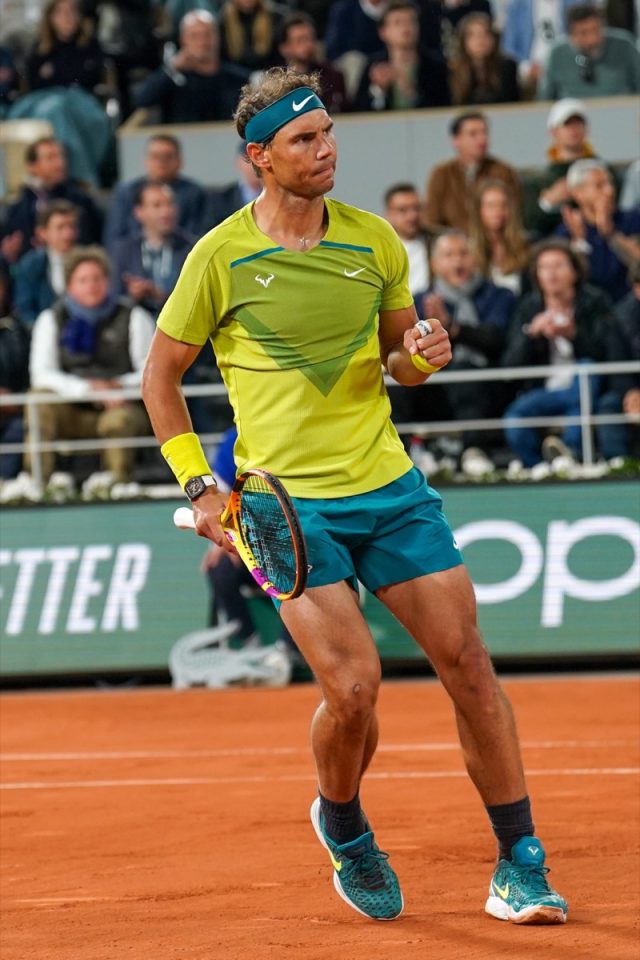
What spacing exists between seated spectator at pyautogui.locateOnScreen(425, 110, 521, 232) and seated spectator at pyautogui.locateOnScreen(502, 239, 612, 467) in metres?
1.36

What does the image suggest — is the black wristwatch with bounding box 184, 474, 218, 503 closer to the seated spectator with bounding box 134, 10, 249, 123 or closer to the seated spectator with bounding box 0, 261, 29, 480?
the seated spectator with bounding box 0, 261, 29, 480

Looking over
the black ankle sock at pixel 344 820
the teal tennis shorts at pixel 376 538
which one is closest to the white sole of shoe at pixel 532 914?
the black ankle sock at pixel 344 820

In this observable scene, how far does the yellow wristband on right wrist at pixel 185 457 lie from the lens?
17.9ft

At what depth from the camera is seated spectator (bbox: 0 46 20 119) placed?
17.9m

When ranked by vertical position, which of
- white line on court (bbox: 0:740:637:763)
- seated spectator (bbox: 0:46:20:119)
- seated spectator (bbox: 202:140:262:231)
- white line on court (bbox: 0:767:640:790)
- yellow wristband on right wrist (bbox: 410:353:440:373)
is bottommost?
white line on court (bbox: 0:740:637:763)

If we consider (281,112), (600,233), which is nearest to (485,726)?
(281,112)

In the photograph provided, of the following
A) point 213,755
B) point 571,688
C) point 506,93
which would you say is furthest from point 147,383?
point 506,93

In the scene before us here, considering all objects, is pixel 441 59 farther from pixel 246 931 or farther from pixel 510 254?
pixel 246 931

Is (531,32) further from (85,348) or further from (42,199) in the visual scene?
(85,348)

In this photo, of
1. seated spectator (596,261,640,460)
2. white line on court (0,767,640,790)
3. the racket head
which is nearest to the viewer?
the racket head

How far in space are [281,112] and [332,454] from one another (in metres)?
1.08

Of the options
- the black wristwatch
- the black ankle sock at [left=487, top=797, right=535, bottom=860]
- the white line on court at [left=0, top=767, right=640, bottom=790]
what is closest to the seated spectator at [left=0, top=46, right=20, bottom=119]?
the white line on court at [left=0, top=767, right=640, bottom=790]

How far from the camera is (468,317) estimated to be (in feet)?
44.9

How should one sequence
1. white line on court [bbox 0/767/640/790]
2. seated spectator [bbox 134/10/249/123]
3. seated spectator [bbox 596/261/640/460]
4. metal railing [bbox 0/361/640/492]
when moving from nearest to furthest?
white line on court [bbox 0/767/640/790], metal railing [bbox 0/361/640/492], seated spectator [bbox 596/261/640/460], seated spectator [bbox 134/10/249/123]
